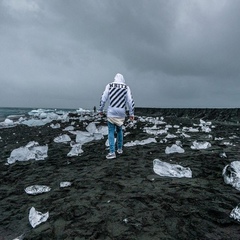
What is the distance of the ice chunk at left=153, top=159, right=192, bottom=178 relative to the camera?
14.6 ft

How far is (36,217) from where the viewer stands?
9.75 ft

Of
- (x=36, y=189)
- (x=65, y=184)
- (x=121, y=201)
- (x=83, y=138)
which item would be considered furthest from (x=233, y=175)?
(x=83, y=138)

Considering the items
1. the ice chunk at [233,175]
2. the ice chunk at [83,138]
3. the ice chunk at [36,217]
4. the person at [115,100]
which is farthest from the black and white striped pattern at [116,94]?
the ice chunk at [36,217]

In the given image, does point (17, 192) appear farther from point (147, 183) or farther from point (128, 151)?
point (128, 151)

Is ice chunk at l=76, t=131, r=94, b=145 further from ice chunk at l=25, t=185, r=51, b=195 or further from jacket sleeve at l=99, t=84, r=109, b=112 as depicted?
ice chunk at l=25, t=185, r=51, b=195

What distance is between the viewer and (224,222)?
2762 millimetres

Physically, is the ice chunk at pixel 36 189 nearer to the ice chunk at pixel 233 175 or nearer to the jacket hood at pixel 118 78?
the ice chunk at pixel 233 175

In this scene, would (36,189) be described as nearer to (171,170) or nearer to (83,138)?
(171,170)

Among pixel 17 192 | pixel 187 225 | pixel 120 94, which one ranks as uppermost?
pixel 120 94

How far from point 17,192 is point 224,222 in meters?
3.49

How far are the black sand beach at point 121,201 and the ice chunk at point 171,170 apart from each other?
0.48 ft

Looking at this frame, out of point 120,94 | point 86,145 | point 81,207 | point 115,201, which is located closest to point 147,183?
point 115,201

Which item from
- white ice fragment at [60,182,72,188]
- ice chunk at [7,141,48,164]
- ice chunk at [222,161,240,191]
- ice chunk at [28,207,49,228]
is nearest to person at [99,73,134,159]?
ice chunk at [7,141,48,164]

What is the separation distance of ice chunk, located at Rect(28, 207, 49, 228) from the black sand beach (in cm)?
7
